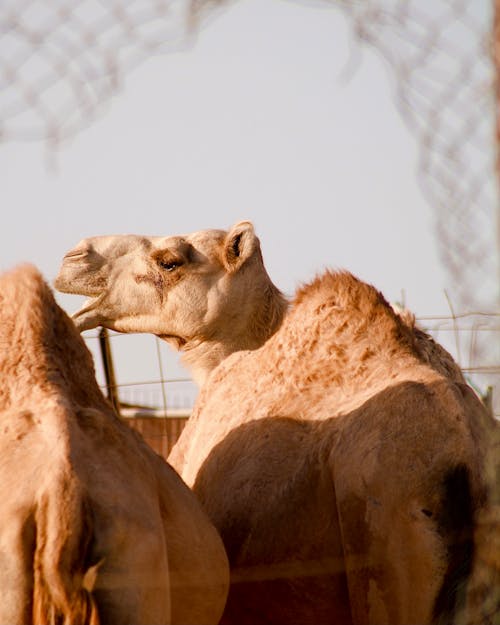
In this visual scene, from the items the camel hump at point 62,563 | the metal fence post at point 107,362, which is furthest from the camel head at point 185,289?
the camel hump at point 62,563

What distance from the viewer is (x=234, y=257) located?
7453 mm

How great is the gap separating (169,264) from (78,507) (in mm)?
4749

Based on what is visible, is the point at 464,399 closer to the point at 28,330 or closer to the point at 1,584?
the point at 28,330

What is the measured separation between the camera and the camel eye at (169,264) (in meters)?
7.56

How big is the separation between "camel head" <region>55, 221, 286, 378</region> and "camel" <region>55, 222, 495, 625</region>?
187 cm

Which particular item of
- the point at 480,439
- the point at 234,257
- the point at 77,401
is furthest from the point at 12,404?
the point at 234,257

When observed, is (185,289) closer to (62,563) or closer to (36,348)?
(36,348)

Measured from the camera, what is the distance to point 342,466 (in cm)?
394

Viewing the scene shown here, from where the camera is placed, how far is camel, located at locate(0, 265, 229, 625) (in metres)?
2.87

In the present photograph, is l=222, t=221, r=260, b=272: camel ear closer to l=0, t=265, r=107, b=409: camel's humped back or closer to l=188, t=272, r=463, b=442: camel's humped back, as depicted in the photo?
l=188, t=272, r=463, b=442: camel's humped back

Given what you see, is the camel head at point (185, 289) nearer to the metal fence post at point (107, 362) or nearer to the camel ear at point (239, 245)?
the camel ear at point (239, 245)

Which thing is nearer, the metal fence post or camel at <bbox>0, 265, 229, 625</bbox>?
camel at <bbox>0, 265, 229, 625</bbox>

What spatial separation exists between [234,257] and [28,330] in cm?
391

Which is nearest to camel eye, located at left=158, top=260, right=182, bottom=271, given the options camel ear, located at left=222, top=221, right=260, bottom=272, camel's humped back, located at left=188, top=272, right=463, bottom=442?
camel ear, located at left=222, top=221, right=260, bottom=272
